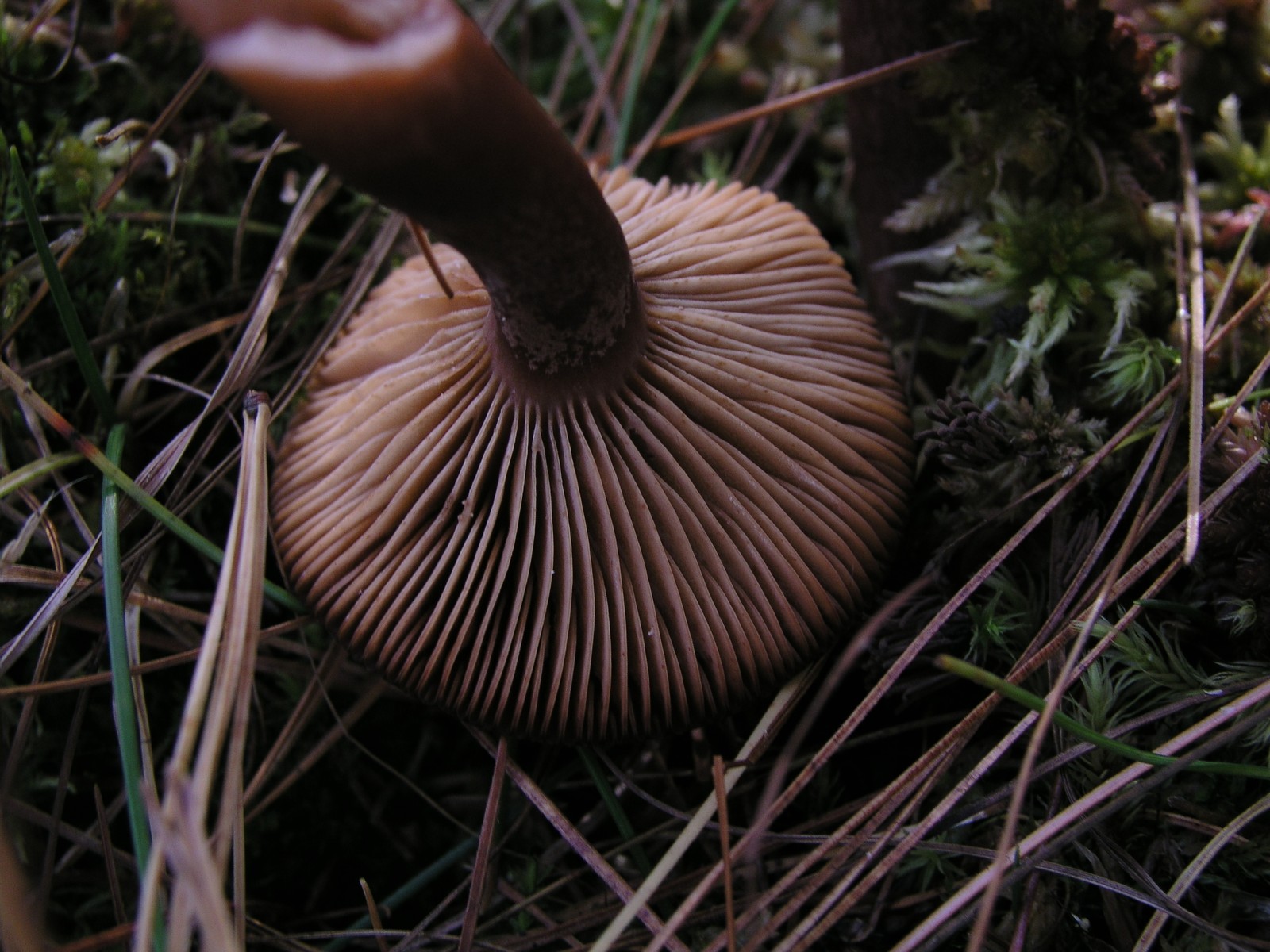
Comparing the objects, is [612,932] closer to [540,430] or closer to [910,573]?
[540,430]

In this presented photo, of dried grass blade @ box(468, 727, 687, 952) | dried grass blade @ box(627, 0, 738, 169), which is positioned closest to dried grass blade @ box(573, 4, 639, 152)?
dried grass blade @ box(627, 0, 738, 169)

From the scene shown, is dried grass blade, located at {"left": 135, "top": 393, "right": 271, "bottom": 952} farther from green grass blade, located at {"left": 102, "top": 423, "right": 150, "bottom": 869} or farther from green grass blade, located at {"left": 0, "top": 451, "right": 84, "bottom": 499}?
green grass blade, located at {"left": 0, "top": 451, "right": 84, "bottom": 499}

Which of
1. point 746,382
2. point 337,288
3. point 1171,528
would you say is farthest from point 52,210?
point 1171,528

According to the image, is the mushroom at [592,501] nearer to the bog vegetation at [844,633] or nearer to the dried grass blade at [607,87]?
the bog vegetation at [844,633]

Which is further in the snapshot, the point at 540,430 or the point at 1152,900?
the point at 540,430

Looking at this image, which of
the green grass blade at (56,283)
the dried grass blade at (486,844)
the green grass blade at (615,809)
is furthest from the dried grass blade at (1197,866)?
the green grass blade at (56,283)

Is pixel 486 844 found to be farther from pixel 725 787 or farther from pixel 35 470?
pixel 35 470
